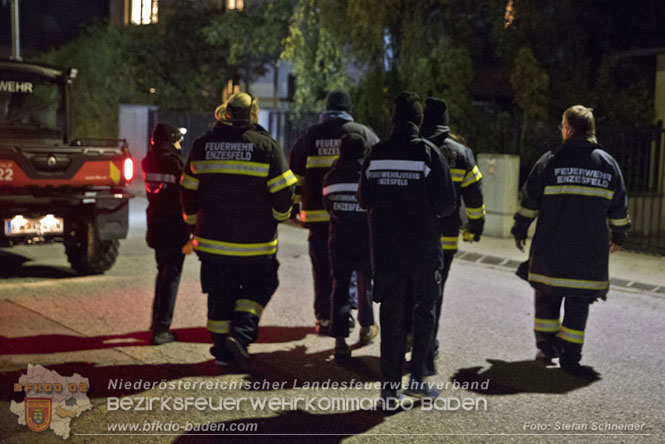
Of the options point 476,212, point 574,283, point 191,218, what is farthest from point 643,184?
point 191,218

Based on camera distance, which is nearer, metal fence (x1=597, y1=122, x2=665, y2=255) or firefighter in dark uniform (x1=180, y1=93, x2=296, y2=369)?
firefighter in dark uniform (x1=180, y1=93, x2=296, y2=369)

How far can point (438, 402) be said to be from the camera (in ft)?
17.5

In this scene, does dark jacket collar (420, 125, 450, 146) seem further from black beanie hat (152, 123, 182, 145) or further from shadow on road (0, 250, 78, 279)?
shadow on road (0, 250, 78, 279)

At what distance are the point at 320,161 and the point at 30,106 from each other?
481 cm

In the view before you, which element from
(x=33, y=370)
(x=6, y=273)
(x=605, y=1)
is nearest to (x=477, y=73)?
(x=605, y=1)

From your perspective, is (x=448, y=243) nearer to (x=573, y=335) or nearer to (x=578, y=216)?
(x=578, y=216)

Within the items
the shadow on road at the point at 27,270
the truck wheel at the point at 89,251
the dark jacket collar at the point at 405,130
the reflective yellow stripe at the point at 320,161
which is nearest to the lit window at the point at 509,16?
the truck wheel at the point at 89,251

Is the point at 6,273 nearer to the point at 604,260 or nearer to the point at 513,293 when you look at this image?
the point at 513,293

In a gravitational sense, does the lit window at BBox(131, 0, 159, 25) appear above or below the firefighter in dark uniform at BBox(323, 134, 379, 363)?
above

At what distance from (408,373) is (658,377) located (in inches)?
67.8

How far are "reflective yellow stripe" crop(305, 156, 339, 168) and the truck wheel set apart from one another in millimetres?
3264

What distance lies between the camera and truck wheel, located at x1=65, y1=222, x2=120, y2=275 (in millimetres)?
9219

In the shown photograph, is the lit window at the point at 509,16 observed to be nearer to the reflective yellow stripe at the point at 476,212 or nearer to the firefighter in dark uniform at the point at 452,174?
the firefighter in dark uniform at the point at 452,174

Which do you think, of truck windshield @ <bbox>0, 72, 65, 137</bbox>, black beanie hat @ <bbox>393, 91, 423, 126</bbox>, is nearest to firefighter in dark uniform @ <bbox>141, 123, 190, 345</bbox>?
black beanie hat @ <bbox>393, 91, 423, 126</bbox>
